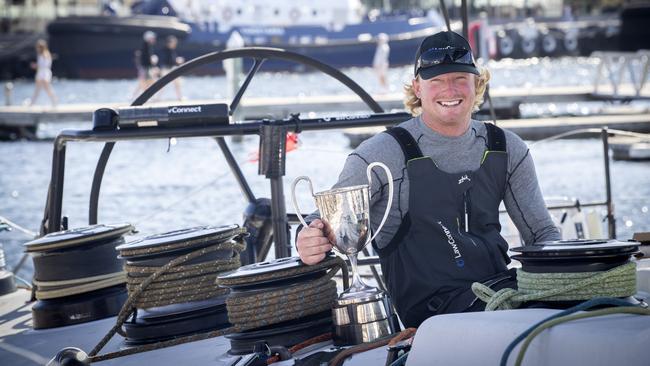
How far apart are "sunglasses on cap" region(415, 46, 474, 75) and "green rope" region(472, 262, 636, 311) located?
86 centimetres

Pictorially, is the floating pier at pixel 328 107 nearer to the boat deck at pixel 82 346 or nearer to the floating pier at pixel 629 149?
the floating pier at pixel 629 149

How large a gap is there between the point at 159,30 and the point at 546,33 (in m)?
25.0

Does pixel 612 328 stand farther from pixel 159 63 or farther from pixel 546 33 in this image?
pixel 546 33

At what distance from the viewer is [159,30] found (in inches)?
1935

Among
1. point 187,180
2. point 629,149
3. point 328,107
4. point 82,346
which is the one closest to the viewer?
point 82,346

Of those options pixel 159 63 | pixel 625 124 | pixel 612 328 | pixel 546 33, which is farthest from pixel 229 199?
pixel 546 33

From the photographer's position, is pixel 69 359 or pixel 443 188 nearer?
pixel 69 359

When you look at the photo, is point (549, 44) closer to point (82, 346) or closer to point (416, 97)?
point (416, 97)

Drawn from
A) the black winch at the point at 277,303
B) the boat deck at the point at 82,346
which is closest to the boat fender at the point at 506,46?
the boat deck at the point at 82,346

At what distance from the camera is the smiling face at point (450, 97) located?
3.48 metres

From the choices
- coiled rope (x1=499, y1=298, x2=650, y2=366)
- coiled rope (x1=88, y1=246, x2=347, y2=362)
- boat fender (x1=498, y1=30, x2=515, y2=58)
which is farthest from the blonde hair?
boat fender (x1=498, y1=30, x2=515, y2=58)

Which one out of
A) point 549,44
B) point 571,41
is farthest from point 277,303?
point 571,41

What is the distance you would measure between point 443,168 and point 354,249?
0.60m

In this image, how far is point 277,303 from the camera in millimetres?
3174
